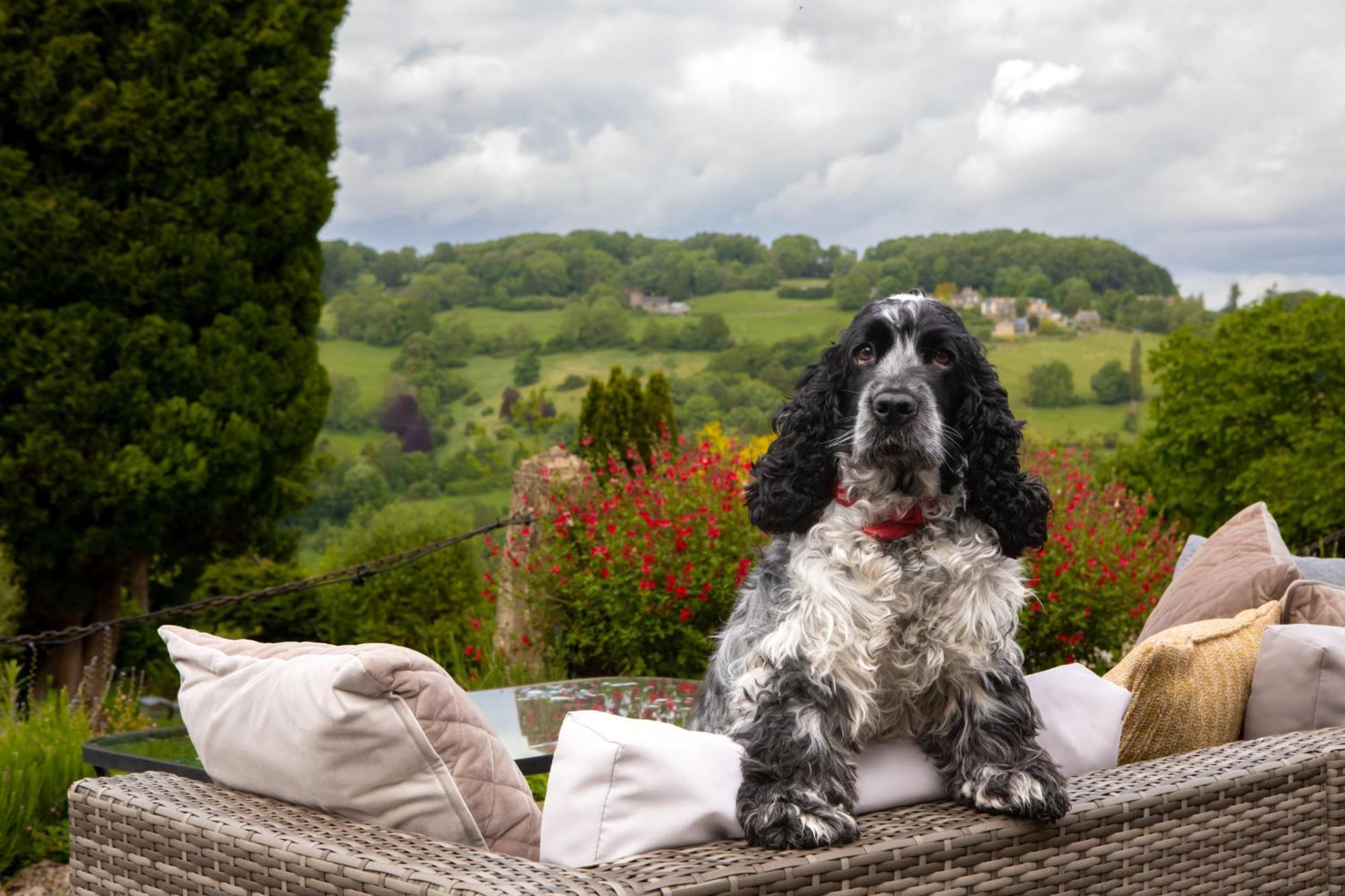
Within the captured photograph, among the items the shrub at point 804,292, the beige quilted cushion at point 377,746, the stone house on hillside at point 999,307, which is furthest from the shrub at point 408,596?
the shrub at point 804,292

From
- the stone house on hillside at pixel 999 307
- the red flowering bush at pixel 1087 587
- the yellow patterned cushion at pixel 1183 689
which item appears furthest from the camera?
the stone house on hillside at pixel 999 307

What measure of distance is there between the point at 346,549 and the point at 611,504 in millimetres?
3689

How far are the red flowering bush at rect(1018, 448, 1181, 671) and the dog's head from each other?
13.7 feet

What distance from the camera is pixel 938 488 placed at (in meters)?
1.97

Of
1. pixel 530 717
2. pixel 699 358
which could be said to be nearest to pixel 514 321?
pixel 699 358

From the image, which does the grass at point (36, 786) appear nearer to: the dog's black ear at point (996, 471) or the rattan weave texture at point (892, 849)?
the rattan weave texture at point (892, 849)

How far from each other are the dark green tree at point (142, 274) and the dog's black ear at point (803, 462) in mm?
6968

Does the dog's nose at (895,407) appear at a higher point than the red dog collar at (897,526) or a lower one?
higher

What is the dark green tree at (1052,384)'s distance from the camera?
18.0 m

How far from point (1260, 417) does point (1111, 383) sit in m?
9.85

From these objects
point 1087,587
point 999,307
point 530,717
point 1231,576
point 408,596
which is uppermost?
point 999,307

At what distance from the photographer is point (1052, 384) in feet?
59.9

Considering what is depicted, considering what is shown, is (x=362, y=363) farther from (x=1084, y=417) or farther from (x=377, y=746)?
(x=377, y=746)

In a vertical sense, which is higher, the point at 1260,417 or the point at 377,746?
the point at 1260,417
